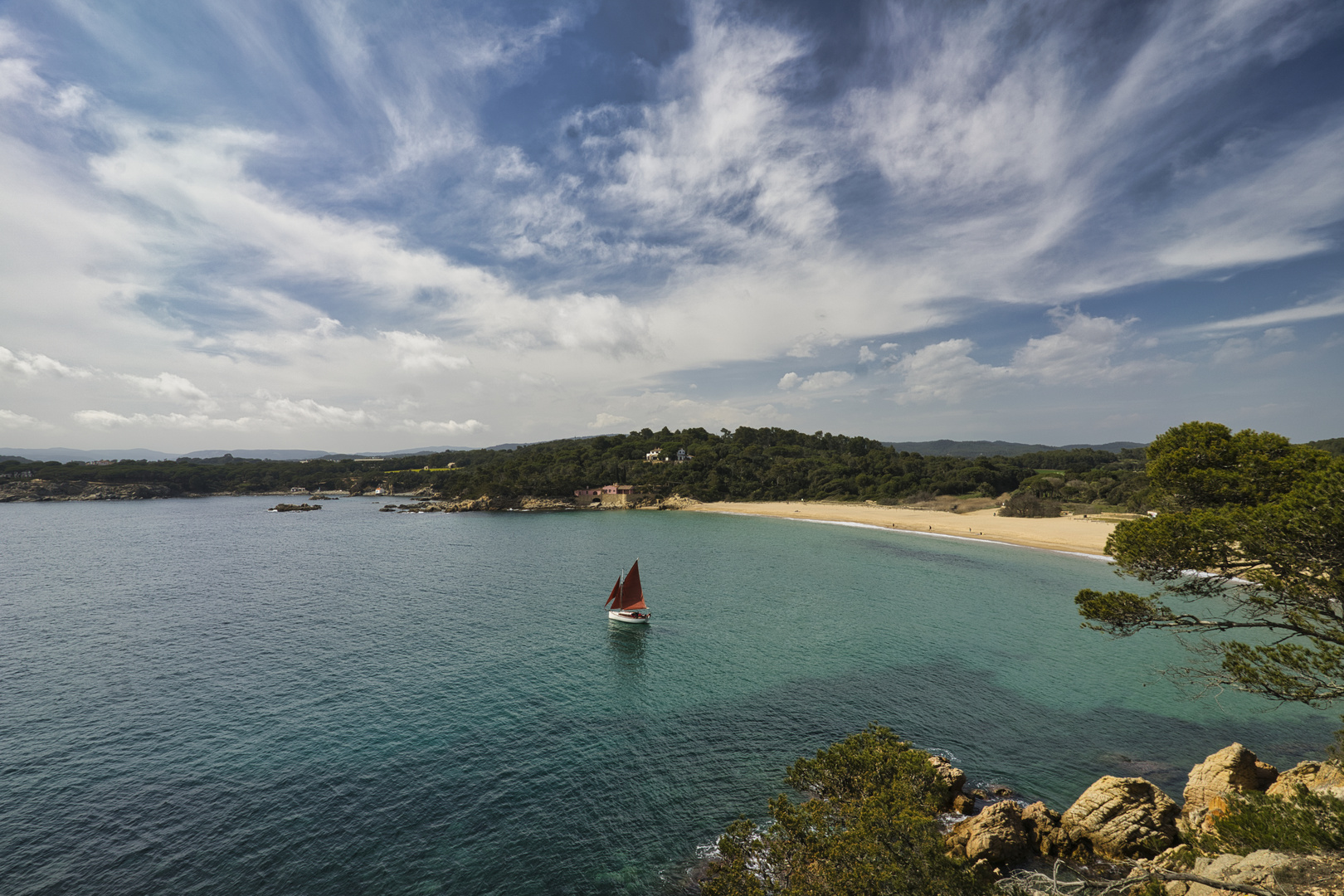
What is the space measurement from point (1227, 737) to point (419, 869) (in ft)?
110

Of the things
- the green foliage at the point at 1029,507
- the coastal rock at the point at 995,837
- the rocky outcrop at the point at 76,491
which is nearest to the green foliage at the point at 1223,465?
the coastal rock at the point at 995,837

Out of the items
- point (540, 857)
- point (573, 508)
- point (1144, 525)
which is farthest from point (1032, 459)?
point (540, 857)

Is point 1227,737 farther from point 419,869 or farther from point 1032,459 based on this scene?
point 1032,459

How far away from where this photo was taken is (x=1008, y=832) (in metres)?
15.7

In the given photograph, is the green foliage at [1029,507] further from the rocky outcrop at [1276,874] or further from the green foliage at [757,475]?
the rocky outcrop at [1276,874]

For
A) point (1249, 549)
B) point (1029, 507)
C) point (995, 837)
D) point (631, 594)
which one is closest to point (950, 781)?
point (995, 837)

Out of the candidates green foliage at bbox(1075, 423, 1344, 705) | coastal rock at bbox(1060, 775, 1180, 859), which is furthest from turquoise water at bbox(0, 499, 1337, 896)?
green foliage at bbox(1075, 423, 1344, 705)

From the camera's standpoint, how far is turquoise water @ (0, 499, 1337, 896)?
16203mm

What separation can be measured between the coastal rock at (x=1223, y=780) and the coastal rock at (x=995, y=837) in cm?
494

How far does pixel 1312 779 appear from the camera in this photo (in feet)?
50.4

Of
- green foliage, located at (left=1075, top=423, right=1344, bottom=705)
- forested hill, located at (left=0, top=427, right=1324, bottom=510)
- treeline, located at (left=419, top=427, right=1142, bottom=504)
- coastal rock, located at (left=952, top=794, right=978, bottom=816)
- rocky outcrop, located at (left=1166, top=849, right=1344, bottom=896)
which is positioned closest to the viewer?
rocky outcrop, located at (left=1166, top=849, right=1344, bottom=896)

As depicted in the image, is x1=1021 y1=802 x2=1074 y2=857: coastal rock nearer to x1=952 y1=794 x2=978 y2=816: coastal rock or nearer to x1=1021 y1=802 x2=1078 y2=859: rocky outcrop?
x1=1021 y1=802 x2=1078 y2=859: rocky outcrop

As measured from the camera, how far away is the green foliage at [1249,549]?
12.4 meters

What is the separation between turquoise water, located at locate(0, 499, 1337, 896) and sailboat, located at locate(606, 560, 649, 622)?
3.00 ft
